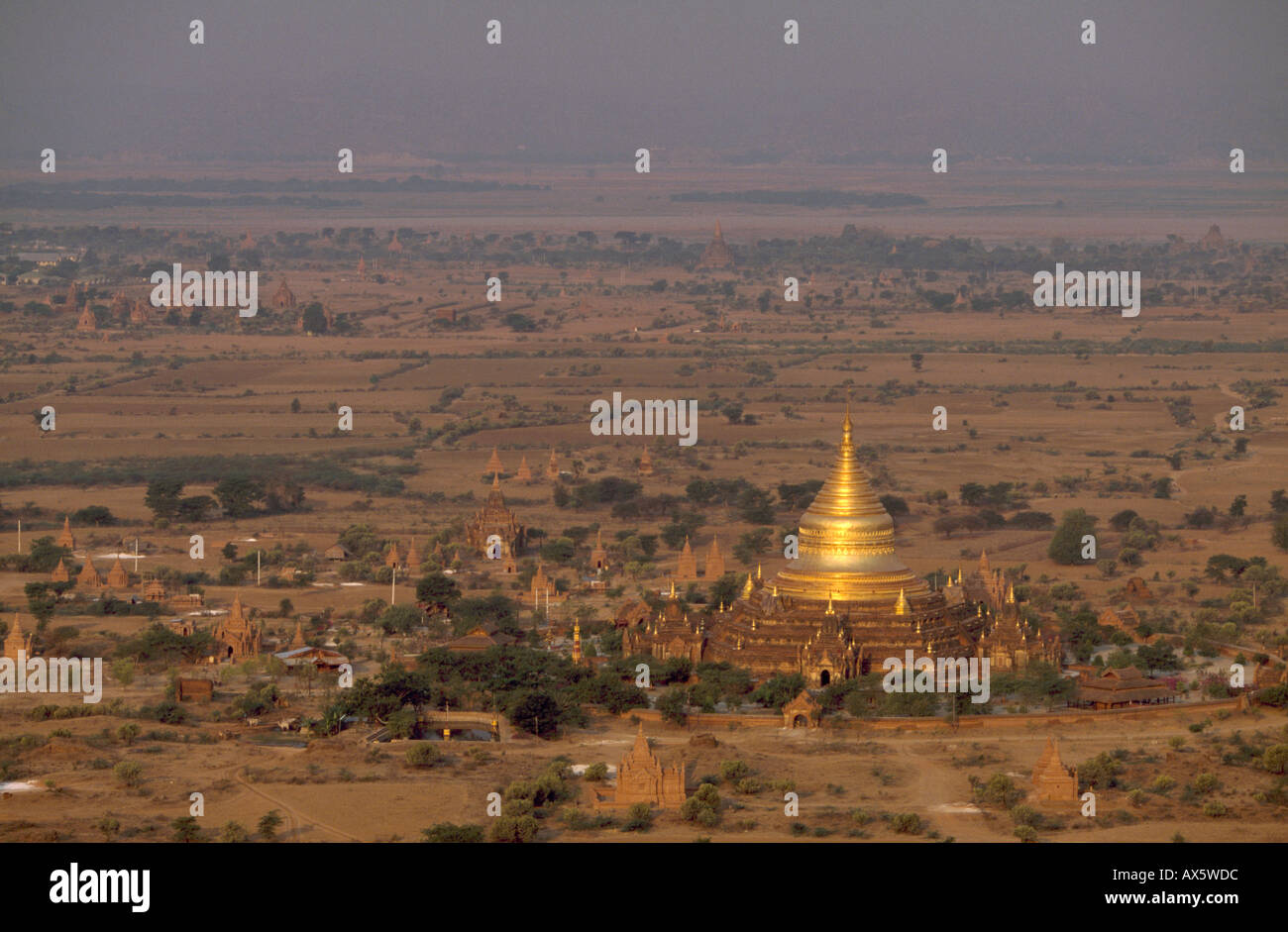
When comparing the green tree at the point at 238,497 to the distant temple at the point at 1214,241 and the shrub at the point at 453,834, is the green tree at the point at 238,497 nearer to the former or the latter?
the shrub at the point at 453,834

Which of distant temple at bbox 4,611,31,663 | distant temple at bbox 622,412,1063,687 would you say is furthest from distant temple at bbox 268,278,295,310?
distant temple at bbox 622,412,1063,687

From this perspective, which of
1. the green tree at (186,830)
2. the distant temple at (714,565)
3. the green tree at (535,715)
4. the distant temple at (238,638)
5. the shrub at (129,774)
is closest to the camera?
the green tree at (186,830)

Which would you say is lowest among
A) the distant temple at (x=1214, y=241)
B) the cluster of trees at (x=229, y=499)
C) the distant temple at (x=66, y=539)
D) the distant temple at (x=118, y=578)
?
the distant temple at (x=118, y=578)

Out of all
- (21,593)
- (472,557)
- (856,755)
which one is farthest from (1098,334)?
(856,755)

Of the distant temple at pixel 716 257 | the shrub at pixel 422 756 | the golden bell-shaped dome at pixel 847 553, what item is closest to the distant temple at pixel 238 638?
the shrub at pixel 422 756

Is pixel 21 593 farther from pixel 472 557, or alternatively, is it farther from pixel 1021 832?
pixel 1021 832

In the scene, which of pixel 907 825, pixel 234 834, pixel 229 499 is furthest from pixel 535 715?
pixel 229 499

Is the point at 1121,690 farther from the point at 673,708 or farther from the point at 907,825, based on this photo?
the point at 907,825
